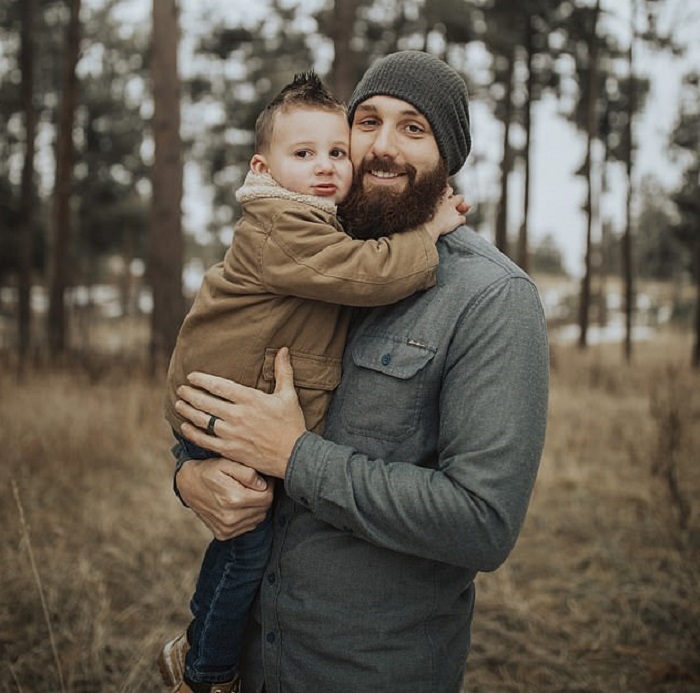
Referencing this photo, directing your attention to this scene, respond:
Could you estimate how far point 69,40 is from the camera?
38.9 ft

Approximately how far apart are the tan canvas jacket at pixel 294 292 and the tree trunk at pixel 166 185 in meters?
7.81

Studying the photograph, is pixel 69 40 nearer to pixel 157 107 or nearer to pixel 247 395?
pixel 157 107

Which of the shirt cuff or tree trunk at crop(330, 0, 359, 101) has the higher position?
tree trunk at crop(330, 0, 359, 101)

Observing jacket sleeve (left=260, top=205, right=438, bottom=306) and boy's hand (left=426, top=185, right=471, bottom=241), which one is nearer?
jacket sleeve (left=260, top=205, right=438, bottom=306)

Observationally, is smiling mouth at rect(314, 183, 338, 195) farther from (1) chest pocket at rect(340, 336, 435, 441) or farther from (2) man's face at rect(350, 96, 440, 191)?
(1) chest pocket at rect(340, 336, 435, 441)

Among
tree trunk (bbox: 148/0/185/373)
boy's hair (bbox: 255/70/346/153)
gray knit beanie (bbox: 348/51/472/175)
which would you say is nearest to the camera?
gray knit beanie (bbox: 348/51/472/175)

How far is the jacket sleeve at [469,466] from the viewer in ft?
4.95

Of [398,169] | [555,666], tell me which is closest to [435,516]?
[398,169]

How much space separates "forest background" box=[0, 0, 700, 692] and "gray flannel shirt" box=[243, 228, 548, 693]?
1336 mm

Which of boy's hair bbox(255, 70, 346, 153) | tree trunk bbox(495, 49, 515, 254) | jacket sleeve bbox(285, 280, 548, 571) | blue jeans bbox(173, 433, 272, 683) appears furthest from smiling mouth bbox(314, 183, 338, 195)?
tree trunk bbox(495, 49, 515, 254)

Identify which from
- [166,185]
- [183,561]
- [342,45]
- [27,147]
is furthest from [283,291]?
[27,147]

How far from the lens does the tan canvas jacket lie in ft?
5.75

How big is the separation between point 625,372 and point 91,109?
15104 mm

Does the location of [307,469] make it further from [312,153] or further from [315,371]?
[312,153]
